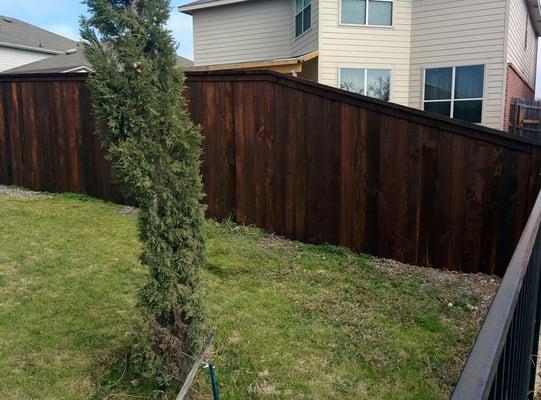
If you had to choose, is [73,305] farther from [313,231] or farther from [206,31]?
[206,31]

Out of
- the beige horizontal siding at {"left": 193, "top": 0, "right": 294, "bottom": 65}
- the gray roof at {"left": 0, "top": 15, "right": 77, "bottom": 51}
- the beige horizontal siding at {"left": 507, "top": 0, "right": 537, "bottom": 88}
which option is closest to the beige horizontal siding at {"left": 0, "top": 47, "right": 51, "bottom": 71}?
the gray roof at {"left": 0, "top": 15, "right": 77, "bottom": 51}

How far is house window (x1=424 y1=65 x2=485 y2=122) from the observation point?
10.8 m

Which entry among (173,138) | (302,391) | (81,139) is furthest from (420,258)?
(81,139)

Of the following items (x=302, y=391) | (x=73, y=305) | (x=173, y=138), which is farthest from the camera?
(x=73, y=305)

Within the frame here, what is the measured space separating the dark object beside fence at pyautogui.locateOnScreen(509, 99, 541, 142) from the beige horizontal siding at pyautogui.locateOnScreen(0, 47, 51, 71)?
21.1 m

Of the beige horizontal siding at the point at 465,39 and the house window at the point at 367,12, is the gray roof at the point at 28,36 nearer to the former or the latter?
the house window at the point at 367,12

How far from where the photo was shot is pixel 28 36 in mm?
23641

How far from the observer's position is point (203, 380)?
114 inches

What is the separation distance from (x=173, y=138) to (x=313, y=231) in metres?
3.47

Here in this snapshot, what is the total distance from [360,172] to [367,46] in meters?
7.09

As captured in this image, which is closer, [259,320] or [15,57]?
[259,320]

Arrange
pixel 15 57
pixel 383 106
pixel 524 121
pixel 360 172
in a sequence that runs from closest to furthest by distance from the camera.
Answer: pixel 383 106 → pixel 360 172 → pixel 524 121 → pixel 15 57

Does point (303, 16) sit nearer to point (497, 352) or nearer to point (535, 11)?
point (535, 11)

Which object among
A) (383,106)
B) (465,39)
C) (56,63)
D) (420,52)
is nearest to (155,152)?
(383,106)
